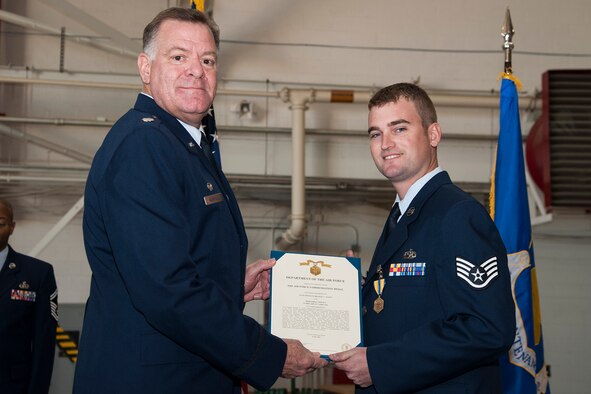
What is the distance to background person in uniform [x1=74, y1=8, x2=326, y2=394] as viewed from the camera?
187 cm

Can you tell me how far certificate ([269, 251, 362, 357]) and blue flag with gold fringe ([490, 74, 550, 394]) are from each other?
1465 mm

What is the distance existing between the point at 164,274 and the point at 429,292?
0.88 m

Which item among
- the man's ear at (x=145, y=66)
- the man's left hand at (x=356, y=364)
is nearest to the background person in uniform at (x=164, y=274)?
the man's ear at (x=145, y=66)

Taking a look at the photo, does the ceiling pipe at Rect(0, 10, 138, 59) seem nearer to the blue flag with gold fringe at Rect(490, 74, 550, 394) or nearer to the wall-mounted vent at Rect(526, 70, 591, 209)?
the wall-mounted vent at Rect(526, 70, 591, 209)

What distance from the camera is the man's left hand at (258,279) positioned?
2686 mm

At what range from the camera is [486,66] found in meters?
7.79

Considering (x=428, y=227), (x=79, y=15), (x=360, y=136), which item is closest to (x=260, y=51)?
(x=360, y=136)

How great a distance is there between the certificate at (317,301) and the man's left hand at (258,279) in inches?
2.6

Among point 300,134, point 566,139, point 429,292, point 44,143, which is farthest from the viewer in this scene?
point 44,143

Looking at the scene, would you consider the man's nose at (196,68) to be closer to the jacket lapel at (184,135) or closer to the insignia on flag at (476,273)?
the jacket lapel at (184,135)

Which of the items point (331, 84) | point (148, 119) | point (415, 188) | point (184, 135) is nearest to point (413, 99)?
point (415, 188)

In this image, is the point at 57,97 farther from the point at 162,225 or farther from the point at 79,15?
the point at 162,225

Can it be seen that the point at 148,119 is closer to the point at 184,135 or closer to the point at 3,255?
the point at 184,135

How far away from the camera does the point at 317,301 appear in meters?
2.58
